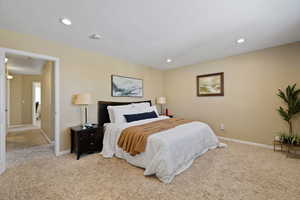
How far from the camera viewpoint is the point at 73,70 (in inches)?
120

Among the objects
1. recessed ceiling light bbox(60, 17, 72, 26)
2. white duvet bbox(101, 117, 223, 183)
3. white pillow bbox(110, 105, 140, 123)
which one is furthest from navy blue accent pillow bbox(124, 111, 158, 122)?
recessed ceiling light bbox(60, 17, 72, 26)

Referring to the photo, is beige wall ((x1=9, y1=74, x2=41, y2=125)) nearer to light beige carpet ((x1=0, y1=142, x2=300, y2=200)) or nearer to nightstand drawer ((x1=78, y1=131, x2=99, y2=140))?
light beige carpet ((x1=0, y1=142, x2=300, y2=200))

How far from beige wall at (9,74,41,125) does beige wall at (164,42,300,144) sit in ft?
23.8

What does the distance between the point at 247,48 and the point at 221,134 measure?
2.42 m

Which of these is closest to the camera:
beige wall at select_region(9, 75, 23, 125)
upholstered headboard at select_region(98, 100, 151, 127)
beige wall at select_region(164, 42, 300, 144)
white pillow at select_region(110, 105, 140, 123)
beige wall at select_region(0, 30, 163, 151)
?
beige wall at select_region(0, 30, 163, 151)

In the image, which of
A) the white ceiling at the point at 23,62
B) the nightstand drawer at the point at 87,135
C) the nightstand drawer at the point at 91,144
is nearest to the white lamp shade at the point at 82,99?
the nightstand drawer at the point at 87,135

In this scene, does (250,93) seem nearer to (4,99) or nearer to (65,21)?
(65,21)

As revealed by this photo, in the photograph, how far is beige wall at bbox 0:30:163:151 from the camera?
97.8 inches

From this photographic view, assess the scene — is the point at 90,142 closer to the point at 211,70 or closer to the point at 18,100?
the point at 211,70

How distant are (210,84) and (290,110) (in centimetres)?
185

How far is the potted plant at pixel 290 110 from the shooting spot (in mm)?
2706

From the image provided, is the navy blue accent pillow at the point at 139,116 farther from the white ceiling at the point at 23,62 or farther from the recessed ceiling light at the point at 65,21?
the white ceiling at the point at 23,62

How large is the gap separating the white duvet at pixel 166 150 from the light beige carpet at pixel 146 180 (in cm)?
12

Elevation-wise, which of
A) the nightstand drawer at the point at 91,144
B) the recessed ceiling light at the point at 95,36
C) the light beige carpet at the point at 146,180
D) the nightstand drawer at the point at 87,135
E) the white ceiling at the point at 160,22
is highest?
the white ceiling at the point at 160,22
